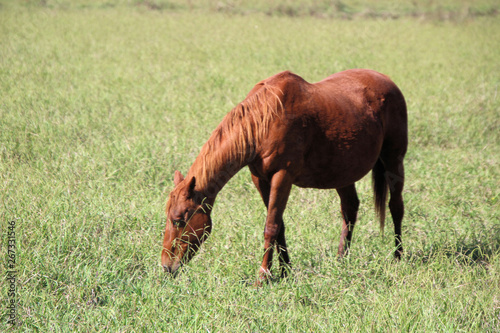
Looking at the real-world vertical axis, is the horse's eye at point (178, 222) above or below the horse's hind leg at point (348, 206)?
above

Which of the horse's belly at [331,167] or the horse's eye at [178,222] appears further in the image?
the horse's belly at [331,167]

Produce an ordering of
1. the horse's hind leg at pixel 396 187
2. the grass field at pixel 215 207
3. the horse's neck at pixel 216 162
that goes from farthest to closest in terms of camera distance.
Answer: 1. the horse's hind leg at pixel 396 187
2. the horse's neck at pixel 216 162
3. the grass field at pixel 215 207

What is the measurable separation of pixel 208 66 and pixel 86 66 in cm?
265

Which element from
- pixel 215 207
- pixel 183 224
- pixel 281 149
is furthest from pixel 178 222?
pixel 215 207

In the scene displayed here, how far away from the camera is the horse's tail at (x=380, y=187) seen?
4.60 metres

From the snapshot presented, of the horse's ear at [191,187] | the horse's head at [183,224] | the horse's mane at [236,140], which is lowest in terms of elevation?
the horse's head at [183,224]

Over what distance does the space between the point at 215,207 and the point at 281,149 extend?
1.61 meters

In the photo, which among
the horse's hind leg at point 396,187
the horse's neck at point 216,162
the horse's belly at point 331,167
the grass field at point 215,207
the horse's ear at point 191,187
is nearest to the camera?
the grass field at point 215,207

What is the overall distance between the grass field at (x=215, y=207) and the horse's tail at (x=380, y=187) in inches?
11.1

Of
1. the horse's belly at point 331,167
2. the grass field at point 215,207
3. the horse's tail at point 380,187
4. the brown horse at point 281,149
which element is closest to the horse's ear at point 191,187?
the brown horse at point 281,149

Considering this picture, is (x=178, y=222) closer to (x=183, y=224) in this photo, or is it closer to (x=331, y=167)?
(x=183, y=224)

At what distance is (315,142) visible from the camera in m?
3.86

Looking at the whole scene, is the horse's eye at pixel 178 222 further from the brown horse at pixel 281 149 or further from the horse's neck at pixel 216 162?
the horse's neck at pixel 216 162

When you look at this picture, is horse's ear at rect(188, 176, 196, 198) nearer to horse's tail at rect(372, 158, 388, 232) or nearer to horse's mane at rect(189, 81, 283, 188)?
horse's mane at rect(189, 81, 283, 188)
